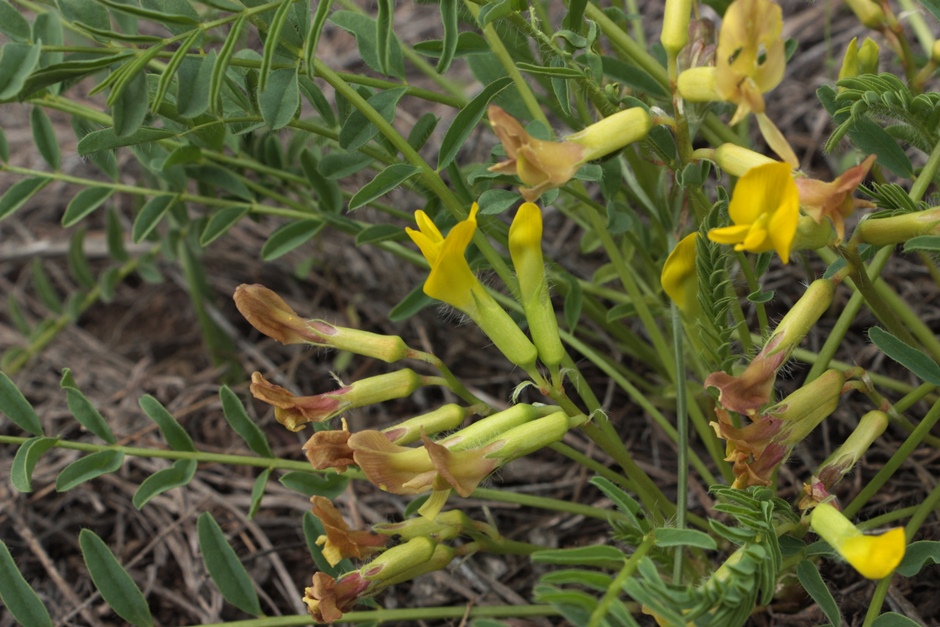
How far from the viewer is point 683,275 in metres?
1.39

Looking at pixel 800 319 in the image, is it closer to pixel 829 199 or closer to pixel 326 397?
pixel 829 199

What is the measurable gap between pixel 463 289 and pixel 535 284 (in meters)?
0.12

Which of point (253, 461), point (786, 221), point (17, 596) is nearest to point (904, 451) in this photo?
point (786, 221)

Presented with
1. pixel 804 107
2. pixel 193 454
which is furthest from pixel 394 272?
pixel 804 107

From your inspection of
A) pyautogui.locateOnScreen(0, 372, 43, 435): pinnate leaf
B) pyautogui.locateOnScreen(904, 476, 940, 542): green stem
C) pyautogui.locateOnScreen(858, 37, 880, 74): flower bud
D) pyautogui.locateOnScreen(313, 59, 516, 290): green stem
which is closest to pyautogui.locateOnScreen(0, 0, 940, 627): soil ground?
pyautogui.locateOnScreen(904, 476, 940, 542): green stem

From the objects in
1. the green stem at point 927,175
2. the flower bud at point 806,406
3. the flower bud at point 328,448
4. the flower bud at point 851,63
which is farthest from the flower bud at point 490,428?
the flower bud at point 851,63

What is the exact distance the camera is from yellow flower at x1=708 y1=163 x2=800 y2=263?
110 cm

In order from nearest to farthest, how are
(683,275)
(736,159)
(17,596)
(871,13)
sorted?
1. (736,159)
2. (683,275)
3. (17,596)
4. (871,13)

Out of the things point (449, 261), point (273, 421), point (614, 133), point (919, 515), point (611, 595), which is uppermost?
point (614, 133)

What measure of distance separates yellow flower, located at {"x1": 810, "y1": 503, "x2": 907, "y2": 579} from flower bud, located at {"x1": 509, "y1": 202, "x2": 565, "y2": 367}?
0.44m

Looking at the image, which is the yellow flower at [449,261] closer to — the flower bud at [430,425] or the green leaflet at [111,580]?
the flower bud at [430,425]

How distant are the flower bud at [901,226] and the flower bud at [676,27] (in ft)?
1.23

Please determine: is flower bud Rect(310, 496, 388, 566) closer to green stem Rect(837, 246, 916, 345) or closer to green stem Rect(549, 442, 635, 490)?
green stem Rect(549, 442, 635, 490)

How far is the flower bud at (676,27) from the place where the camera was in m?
1.35
